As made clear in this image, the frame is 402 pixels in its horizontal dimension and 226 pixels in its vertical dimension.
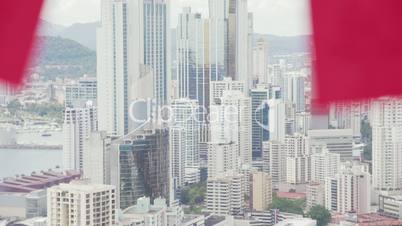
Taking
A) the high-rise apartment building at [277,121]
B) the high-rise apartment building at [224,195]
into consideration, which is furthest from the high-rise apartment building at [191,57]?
the high-rise apartment building at [224,195]

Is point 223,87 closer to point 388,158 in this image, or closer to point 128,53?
point 128,53

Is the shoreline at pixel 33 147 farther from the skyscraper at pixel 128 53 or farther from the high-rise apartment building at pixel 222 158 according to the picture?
the high-rise apartment building at pixel 222 158

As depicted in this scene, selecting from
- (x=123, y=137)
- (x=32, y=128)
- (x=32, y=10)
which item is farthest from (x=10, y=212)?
(x=32, y=10)

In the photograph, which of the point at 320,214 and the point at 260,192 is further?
the point at 260,192

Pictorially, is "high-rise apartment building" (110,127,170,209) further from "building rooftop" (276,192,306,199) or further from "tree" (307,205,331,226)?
"tree" (307,205,331,226)

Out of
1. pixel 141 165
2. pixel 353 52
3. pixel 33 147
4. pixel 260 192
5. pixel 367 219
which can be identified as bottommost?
pixel 367 219

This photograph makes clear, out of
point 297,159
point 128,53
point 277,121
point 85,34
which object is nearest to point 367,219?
point 297,159

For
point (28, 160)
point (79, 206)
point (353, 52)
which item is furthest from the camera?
point (28, 160)
